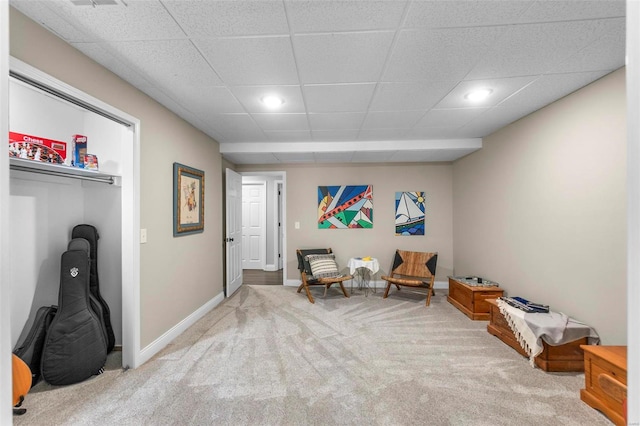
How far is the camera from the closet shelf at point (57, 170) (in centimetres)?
182

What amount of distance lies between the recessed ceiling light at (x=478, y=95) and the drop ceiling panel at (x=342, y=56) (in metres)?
0.99

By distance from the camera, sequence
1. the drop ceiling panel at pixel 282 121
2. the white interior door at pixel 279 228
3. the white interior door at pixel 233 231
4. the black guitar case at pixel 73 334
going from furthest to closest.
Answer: the white interior door at pixel 279 228
the white interior door at pixel 233 231
the drop ceiling panel at pixel 282 121
the black guitar case at pixel 73 334

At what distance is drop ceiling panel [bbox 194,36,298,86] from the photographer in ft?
5.64

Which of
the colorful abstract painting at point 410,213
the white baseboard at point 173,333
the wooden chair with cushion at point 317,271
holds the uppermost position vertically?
the colorful abstract painting at point 410,213

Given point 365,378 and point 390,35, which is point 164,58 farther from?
point 365,378

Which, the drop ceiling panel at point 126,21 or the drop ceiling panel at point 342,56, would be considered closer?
the drop ceiling panel at point 126,21

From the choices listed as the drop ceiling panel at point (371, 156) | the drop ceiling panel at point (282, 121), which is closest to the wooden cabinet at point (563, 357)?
the drop ceiling panel at point (371, 156)

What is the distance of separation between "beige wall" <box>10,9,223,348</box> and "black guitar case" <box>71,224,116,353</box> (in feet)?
1.36

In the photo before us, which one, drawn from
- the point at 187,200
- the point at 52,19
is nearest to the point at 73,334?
the point at 187,200

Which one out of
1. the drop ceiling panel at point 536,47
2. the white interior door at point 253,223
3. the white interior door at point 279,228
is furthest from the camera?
the white interior door at point 253,223

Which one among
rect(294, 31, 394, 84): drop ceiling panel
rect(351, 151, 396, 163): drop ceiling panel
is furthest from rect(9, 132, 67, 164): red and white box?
rect(351, 151, 396, 163): drop ceiling panel

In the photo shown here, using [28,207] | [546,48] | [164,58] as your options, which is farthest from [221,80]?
[546,48]

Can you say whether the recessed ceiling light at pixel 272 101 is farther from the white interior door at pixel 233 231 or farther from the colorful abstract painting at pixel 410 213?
Result: the colorful abstract painting at pixel 410 213

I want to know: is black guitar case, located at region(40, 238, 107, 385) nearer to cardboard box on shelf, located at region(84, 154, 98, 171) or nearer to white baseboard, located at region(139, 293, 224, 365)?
white baseboard, located at region(139, 293, 224, 365)
